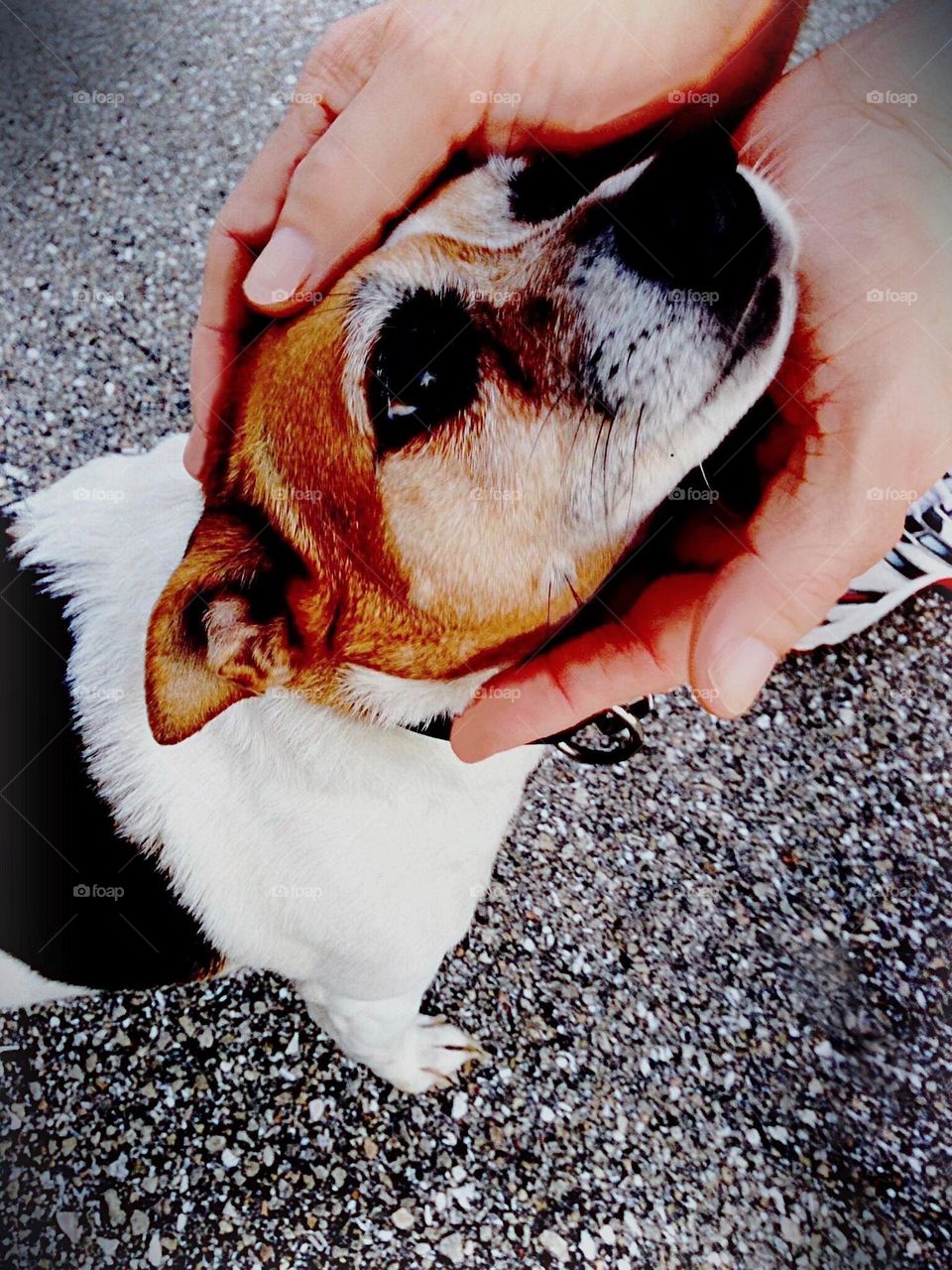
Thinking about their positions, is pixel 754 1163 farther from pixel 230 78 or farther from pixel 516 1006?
pixel 230 78

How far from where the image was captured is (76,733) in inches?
67.0

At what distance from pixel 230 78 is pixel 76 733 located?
273 cm

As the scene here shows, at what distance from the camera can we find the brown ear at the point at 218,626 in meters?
1.42

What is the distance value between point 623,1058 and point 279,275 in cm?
196

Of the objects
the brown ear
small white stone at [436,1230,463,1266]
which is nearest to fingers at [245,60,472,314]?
the brown ear

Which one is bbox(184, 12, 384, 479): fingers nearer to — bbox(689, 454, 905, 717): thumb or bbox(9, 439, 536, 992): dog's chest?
bbox(9, 439, 536, 992): dog's chest

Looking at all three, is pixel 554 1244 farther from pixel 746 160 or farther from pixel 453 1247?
pixel 746 160

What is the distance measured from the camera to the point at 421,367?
4.67 feet

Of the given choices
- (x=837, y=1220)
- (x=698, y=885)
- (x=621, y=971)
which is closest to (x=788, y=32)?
(x=698, y=885)

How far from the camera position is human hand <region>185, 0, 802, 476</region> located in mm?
1561

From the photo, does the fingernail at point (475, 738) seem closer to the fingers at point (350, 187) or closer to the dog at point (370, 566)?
the dog at point (370, 566)

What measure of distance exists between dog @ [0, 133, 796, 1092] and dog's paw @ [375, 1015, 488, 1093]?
0.30m

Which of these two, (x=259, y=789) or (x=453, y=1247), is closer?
(x=259, y=789)

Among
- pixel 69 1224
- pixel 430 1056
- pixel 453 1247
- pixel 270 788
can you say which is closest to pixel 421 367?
pixel 270 788
